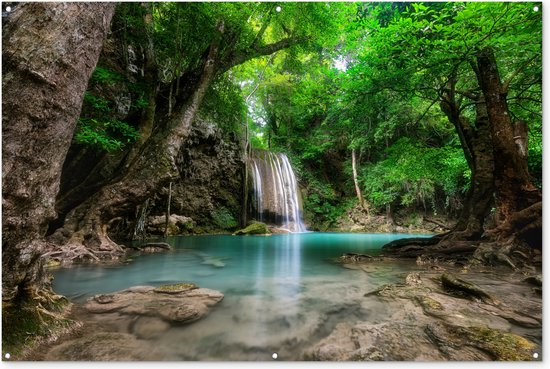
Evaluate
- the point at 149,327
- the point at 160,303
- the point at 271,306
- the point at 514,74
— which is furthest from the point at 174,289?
the point at 514,74

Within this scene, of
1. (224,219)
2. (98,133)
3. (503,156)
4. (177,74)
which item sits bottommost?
(224,219)

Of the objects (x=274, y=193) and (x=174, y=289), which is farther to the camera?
(x=274, y=193)

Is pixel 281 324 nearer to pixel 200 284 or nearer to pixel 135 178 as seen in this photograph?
pixel 200 284

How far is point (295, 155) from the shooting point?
67.5 feet

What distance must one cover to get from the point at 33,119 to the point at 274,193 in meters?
14.3

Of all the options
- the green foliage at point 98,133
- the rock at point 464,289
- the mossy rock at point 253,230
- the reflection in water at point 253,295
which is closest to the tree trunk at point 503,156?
the reflection in water at point 253,295

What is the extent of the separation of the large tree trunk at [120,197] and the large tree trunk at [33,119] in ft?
11.0

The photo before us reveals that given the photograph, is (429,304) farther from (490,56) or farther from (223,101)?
(223,101)

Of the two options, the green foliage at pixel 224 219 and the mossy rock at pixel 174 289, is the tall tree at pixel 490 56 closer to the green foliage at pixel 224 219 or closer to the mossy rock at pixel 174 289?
the mossy rock at pixel 174 289

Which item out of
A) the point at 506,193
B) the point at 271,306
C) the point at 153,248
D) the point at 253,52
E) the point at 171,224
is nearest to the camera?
the point at 271,306

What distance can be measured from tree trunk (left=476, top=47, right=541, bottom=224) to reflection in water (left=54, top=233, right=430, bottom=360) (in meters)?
1.68

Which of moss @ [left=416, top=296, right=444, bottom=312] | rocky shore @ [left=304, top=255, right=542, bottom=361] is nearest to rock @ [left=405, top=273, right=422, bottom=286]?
rocky shore @ [left=304, top=255, right=542, bottom=361]

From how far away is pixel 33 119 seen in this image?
68.3 inches

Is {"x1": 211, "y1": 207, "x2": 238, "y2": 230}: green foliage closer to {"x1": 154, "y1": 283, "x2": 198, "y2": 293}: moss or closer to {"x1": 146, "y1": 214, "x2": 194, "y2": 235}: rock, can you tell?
{"x1": 146, "y1": 214, "x2": 194, "y2": 235}: rock
